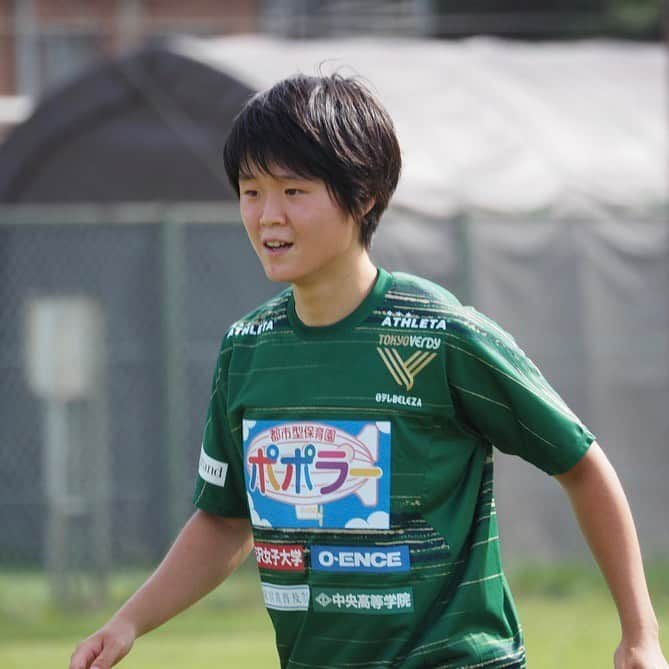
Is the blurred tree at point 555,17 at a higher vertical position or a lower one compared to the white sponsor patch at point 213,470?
lower

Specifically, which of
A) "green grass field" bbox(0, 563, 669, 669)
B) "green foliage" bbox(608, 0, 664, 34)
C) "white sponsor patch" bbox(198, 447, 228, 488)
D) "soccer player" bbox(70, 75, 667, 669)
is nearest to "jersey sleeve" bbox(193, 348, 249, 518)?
"white sponsor patch" bbox(198, 447, 228, 488)

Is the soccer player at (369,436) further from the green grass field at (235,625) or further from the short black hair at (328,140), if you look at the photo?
the green grass field at (235,625)

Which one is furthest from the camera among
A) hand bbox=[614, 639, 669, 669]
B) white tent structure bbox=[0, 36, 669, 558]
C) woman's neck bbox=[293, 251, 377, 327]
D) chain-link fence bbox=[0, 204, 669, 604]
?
white tent structure bbox=[0, 36, 669, 558]

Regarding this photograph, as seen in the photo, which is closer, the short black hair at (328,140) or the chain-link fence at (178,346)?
the short black hair at (328,140)

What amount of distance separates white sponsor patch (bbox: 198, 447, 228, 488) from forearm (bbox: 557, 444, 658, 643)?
2.44ft

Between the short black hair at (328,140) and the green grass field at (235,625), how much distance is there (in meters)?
4.84

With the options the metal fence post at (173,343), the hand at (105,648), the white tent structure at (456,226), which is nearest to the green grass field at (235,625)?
the white tent structure at (456,226)

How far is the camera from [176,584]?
347 cm

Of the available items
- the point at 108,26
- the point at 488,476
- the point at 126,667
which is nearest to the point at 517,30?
the point at 108,26

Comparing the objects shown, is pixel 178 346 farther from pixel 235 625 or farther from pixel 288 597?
pixel 288 597

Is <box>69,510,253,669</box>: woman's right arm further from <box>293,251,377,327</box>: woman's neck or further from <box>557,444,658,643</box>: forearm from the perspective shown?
<box>557,444,658,643</box>: forearm

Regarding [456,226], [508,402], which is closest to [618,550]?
[508,402]

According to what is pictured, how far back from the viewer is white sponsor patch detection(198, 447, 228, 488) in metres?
3.50

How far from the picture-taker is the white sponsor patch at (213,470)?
3.50 metres
